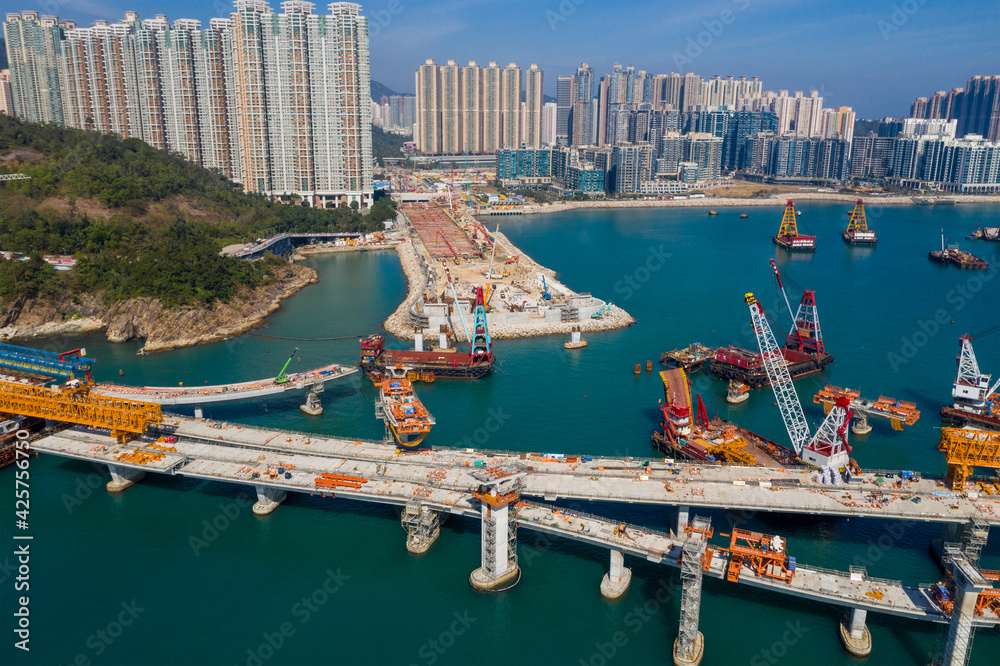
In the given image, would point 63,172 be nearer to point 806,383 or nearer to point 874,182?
point 806,383

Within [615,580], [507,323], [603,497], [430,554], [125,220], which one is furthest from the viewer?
[125,220]

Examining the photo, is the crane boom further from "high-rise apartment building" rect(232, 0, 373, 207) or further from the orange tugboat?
"high-rise apartment building" rect(232, 0, 373, 207)

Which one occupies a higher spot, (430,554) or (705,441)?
(705,441)

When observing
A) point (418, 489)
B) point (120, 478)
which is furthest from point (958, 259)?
point (120, 478)

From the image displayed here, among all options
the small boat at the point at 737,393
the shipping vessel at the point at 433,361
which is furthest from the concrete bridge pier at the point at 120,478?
the small boat at the point at 737,393

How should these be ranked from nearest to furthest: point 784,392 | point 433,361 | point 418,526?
1. point 418,526
2. point 784,392
3. point 433,361

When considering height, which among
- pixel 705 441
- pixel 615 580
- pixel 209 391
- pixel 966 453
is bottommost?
pixel 615 580

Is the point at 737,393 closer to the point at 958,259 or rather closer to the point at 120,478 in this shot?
the point at 120,478
